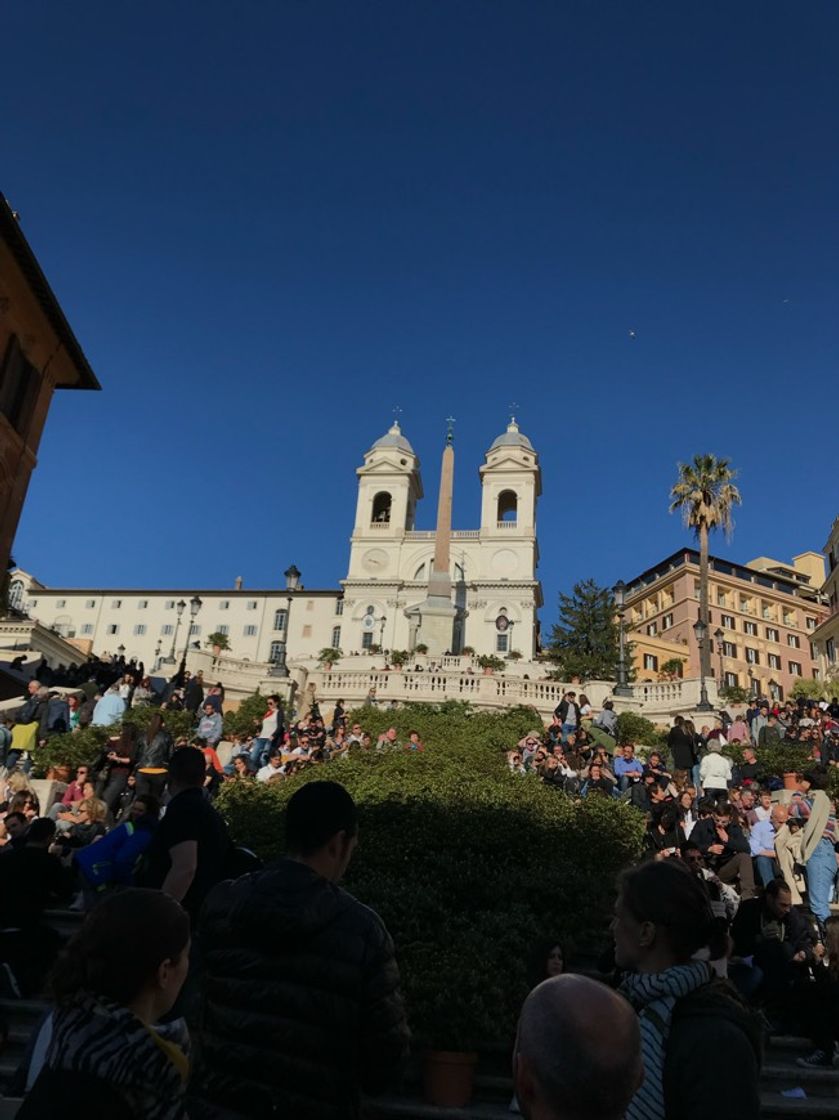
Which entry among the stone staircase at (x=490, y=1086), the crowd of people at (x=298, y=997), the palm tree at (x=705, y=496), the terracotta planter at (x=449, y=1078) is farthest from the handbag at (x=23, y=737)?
the palm tree at (x=705, y=496)

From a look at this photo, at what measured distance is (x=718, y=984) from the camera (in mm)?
2568

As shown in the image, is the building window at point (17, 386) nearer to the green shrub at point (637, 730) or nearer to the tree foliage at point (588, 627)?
the green shrub at point (637, 730)

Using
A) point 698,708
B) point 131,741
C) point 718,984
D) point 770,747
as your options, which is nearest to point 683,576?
point 698,708

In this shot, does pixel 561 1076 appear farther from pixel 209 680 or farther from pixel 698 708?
pixel 209 680

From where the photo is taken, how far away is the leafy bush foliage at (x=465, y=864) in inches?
261

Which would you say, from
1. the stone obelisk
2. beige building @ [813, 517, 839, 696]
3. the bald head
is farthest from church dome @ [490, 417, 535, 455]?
the bald head

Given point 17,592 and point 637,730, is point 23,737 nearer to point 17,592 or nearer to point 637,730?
point 637,730

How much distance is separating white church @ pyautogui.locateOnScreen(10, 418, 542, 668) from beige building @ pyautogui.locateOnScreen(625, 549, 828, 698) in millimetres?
14892

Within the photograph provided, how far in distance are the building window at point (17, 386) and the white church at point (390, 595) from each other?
128 feet

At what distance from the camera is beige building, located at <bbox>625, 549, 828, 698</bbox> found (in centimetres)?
7556

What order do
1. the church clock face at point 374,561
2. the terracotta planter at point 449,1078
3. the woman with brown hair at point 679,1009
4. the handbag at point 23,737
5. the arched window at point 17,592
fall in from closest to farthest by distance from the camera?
the woman with brown hair at point 679,1009, the terracotta planter at point 449,1078, the handbag at point 23,737, the church clock face at point 374,561, the arched window at point 17,592

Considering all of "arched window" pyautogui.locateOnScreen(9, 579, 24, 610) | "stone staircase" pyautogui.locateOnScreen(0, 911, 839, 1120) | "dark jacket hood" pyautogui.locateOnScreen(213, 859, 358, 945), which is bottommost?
"stone staircase" pyautogui.locateOnScreen(0, 911, 839, 1120)

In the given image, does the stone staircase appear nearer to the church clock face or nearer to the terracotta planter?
the terracotta planter

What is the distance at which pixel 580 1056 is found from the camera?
5.87 feet
